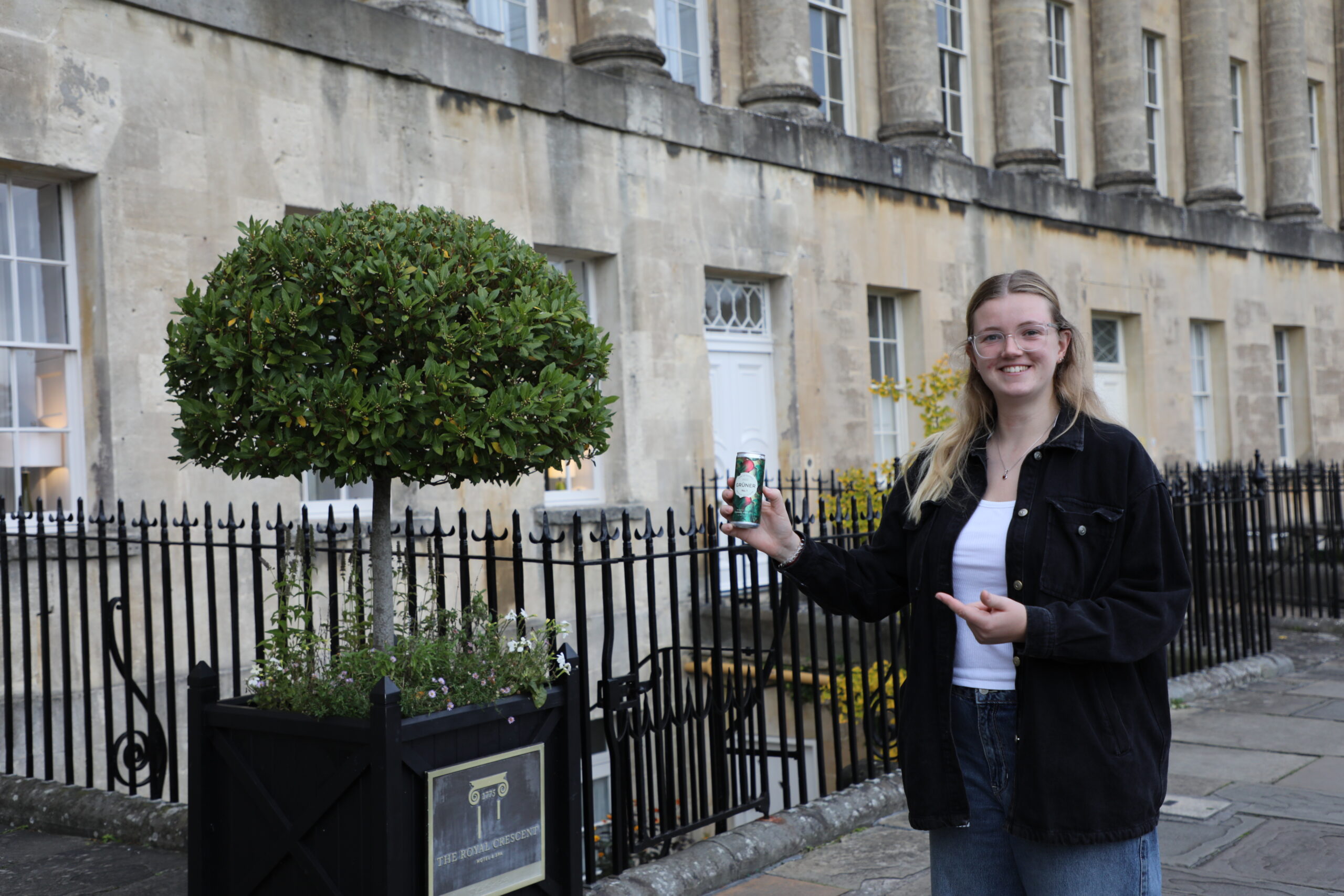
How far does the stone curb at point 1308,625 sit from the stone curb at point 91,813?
9.92 meters

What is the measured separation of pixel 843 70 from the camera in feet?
49.4

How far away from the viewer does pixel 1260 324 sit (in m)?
20.2

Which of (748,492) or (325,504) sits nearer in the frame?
(748,492)

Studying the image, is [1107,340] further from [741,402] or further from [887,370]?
[741,402]

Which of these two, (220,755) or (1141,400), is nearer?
(220,755)

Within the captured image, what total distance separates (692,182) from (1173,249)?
9.74 m

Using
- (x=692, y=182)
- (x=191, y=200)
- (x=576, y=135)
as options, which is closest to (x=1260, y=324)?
(x=692, y=182)

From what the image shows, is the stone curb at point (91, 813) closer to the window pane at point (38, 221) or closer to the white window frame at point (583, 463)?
the window pane at point (38, 221)

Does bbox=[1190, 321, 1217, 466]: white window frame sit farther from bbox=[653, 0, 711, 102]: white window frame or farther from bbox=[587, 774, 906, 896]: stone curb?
bbox=[587, 774, 906, 896]: stone curb

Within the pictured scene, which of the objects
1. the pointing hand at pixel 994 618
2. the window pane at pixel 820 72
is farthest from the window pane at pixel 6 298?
the window pane at pixel 820 72

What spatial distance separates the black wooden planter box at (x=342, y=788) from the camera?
12.0ft

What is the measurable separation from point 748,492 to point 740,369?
9.87 m

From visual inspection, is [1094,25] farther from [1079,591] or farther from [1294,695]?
[1079,591]

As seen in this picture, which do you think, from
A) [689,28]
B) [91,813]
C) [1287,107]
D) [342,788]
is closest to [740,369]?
[689,28]
